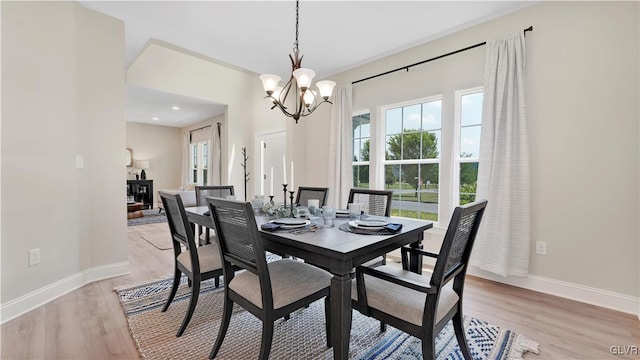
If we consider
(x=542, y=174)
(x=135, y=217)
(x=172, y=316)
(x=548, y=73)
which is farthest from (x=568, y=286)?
(x=135, y=217)

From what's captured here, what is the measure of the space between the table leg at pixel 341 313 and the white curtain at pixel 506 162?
6.51 feet

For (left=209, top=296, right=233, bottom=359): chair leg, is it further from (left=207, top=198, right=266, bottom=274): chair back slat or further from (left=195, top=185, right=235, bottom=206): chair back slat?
(left=195, top=185, right=235, bottom=206): chair back slat

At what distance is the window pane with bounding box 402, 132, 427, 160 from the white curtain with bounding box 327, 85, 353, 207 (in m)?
0.80

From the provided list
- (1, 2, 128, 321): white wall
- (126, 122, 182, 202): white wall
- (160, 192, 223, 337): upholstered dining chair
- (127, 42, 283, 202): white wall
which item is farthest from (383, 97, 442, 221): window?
(126, 122, 182, 202): white wall

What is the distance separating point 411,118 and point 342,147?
102cm

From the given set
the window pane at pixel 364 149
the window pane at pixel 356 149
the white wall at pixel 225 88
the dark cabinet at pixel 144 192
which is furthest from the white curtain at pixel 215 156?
the window pane at pixel 364 149

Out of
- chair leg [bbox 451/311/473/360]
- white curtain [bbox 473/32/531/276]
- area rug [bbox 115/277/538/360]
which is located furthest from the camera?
white curtain [bbox 473/32/531/276]

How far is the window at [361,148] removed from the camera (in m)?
3.88

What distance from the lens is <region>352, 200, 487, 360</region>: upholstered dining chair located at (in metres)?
1.21

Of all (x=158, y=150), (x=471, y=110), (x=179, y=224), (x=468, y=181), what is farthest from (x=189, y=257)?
(x=158, y=150)

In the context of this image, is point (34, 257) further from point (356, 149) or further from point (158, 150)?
point (158, 150)

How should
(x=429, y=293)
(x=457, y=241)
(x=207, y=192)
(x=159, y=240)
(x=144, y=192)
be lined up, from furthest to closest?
1. (x=144, y=192)
2. (x=159, y=240)
3. (x=207, y=192)
4. (x=457, y=241)
5. (x=429, y=293)

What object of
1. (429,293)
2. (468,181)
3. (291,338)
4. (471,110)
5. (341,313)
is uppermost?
(471,110)

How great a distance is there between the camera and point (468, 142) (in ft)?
9.77
